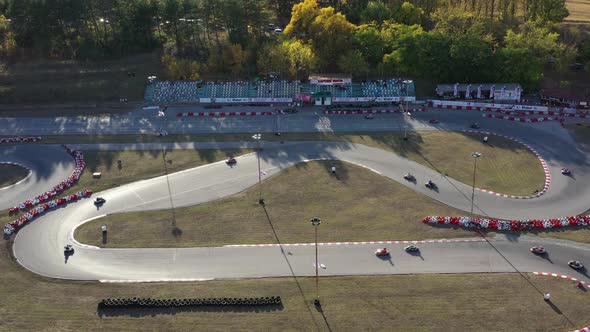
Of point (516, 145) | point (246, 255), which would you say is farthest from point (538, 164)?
point (246, 255)

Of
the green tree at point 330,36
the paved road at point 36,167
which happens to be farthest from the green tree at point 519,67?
the paved road at point 36,167

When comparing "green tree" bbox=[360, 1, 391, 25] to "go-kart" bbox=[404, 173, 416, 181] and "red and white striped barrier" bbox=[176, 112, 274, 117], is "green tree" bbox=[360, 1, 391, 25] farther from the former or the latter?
"go-kart" bbox=[404, 173, 416, 181]

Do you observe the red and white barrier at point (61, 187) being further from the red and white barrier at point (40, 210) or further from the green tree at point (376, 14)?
the green tree at point (376, 14)

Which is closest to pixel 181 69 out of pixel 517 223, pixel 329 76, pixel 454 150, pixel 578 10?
pixel 329 76

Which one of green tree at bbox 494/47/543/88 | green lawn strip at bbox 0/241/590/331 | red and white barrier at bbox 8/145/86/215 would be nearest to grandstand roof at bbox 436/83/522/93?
green tree at bbox 494/47/543/88

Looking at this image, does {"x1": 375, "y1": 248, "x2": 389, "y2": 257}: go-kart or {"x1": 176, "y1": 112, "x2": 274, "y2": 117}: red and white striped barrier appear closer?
{"x1": 375, "y1": 248, "x2": 389, "y2": 257}: go-kart

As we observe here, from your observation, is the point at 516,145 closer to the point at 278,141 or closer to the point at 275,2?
the point at 278,141
